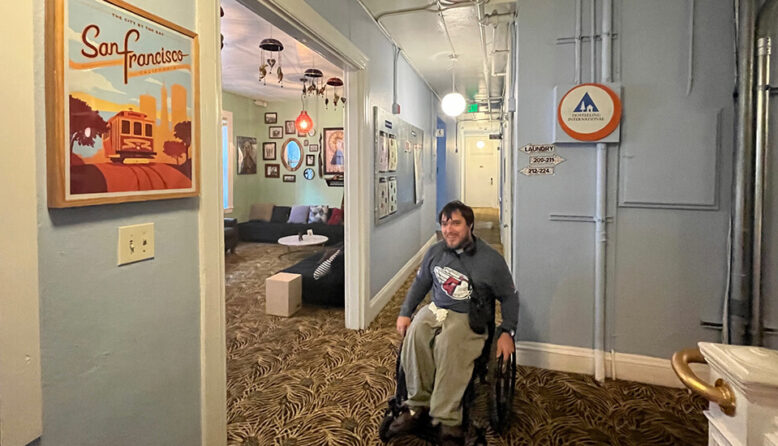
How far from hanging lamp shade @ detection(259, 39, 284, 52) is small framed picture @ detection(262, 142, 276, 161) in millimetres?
3915

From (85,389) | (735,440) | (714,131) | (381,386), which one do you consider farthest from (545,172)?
(85,389)

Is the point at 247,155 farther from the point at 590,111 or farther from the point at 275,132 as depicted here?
the point at 590,111

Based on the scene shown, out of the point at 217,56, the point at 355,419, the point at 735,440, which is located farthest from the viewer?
the point at 355,419

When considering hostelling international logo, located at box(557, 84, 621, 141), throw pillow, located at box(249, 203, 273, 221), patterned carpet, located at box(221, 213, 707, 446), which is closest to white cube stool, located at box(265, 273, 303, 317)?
patterned carpet, located at box(221, 213, 707, 446)

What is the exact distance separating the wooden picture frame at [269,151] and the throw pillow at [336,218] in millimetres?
1842

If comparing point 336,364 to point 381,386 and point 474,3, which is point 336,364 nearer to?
point 381,386

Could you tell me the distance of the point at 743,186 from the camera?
2348 mm

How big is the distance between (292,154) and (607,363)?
677cm

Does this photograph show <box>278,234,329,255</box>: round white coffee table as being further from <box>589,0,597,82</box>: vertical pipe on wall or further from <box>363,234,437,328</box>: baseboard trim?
<box>589,0,597,82</box>: vertical pipe on wall

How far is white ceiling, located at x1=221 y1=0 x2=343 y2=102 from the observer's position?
3908 mm

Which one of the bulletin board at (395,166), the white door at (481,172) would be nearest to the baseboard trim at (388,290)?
the bulletin board at (395,166)

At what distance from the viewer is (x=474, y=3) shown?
309 cm

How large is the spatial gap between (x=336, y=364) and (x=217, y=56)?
6.80 feet

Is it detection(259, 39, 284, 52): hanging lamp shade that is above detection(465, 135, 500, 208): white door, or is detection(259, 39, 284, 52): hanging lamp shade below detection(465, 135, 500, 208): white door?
above
